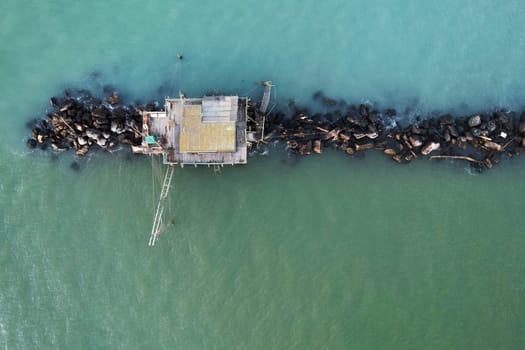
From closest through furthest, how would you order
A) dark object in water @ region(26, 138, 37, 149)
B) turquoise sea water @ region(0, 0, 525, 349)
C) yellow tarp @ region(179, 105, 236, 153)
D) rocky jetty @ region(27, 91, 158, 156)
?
1. yellow tarp @ region(179, 105, 236, 153)
2. turquoise sea water @ region(0, 0, 525, 349)
3. rocky jetty @ region(27, 91, 158, 156)
4. dark object in water @ region(26, 138, 37, 149)

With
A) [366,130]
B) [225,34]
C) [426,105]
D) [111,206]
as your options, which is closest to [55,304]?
[111,206]

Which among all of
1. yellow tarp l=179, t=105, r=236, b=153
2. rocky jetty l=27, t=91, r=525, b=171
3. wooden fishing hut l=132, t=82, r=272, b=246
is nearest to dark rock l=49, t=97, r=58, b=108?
rocky jetty l=27, t=91, r=525, b=171

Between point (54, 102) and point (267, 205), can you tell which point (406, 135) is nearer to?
point (267, 205)

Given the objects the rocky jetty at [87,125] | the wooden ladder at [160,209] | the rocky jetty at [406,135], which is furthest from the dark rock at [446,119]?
the rocky jetty at [87,125]

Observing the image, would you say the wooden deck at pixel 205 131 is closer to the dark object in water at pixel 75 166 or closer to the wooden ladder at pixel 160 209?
the wooden ladder at pixel 160 209

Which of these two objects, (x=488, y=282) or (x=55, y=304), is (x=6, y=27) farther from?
(x=488, y=282)

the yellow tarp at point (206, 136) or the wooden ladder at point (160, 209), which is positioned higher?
the yellow tarp at point (206, 136)

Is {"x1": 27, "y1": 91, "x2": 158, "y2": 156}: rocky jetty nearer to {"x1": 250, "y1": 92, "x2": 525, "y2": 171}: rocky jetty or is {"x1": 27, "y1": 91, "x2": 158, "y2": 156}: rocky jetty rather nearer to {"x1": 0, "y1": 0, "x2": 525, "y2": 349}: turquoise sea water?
{"x1": 0, "y1": 0, "x2": 525, "y2": 349}: turquoise sea water

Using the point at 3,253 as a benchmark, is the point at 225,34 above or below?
above
